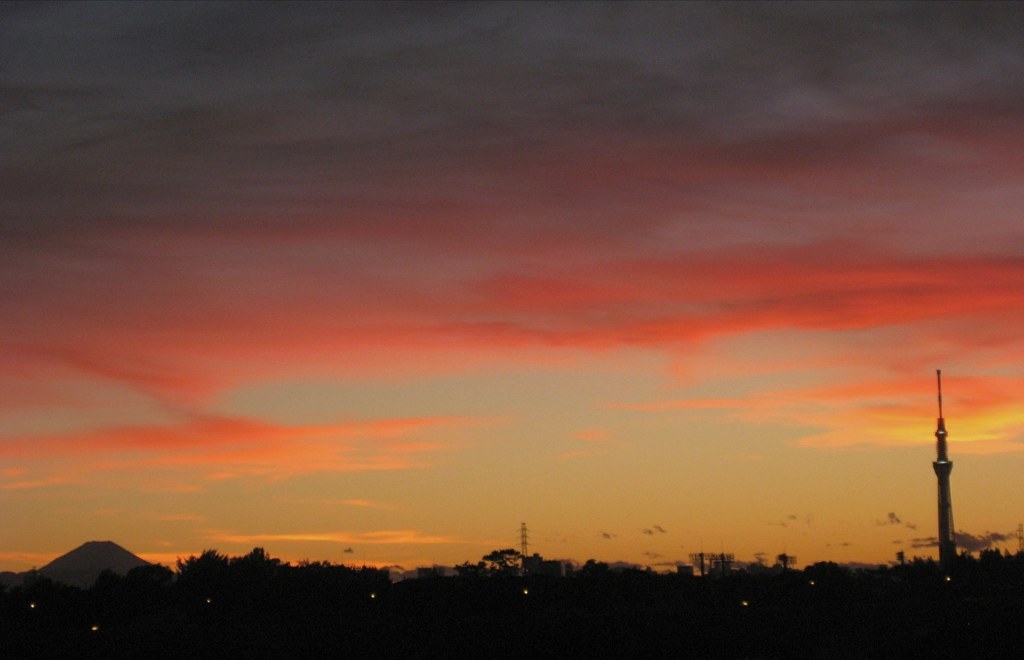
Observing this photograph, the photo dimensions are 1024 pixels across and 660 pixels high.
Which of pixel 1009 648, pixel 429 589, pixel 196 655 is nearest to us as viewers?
pixel 1009 648

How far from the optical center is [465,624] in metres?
159

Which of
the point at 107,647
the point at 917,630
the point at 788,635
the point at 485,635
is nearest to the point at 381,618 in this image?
the point at 485,635

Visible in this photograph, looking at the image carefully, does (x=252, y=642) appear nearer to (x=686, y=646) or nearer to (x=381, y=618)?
(x=381, y=618)

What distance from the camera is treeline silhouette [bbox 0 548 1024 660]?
13438cm

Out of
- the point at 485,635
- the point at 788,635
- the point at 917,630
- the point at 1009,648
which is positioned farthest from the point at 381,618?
the point at 1009,648

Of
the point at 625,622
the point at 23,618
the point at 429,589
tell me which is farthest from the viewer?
the point at 429,589

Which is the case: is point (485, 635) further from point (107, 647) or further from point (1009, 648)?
point (1009, 648)

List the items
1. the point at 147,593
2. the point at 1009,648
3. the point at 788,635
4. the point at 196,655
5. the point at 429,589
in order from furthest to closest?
the point at 429,589
the point at 147,593
the point at 788,635
the point at 196,655
the point at 1009,648

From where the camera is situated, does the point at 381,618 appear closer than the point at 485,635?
No

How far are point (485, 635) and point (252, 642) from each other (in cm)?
2414

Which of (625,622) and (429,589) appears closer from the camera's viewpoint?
(625,622)

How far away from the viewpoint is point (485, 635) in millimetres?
145375

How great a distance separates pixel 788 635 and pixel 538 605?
47.9 metres

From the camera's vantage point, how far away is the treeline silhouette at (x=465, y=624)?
441 feet
